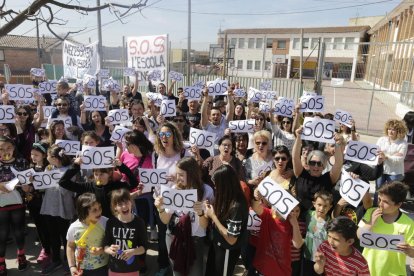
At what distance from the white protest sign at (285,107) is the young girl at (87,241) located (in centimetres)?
326

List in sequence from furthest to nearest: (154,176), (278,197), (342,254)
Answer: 1. (154,176)
2. (278,197)
3. (342,254)

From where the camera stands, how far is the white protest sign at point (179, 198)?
9.07ft

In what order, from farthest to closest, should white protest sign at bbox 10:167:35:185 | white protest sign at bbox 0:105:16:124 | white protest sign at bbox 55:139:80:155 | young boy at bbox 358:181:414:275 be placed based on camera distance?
1. white protest sign at bbox 0:105:16:124
2. white protest sign at bbox 55:139:80:155
3. white protest sign at bbox 10:167:35:185
4. young boy at bbox 358:181:414:275

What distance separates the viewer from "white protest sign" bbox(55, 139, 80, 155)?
13.6 feet

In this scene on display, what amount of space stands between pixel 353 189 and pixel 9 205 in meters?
3.70

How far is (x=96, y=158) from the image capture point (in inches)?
136

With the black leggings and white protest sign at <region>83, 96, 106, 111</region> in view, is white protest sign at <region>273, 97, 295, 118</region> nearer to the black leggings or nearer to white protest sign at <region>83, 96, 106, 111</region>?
white protest sign at <region>83, 96, 106, 111</region>

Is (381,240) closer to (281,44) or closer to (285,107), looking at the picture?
(285,107)

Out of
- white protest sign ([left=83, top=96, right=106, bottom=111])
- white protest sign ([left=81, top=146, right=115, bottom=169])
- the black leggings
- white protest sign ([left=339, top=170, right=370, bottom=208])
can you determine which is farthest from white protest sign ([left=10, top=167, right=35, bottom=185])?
white protest sign ([left=339, top=170, right=370, bottom=208])

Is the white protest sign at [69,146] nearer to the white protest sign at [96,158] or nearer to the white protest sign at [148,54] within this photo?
the white protest sign at [96,158]

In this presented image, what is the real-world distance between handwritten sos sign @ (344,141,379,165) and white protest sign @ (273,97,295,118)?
1.59 meters

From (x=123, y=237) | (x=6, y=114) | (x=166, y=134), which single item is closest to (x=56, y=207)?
(x=123, y=237)

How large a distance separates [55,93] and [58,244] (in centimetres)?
469

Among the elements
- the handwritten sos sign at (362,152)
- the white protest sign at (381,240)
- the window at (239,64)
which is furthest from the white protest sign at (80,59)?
the window at (239,64)
